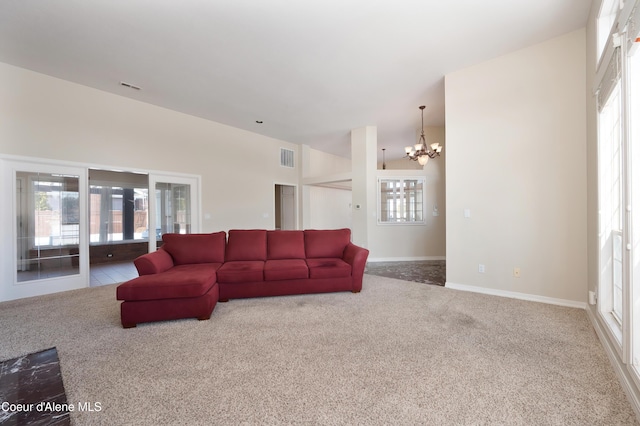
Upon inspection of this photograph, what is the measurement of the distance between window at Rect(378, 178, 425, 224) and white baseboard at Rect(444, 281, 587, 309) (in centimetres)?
271

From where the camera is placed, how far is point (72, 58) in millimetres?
3213

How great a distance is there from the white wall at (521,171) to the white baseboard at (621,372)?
95 cm

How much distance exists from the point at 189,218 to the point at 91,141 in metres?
2.03

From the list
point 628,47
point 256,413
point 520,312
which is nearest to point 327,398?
point 256,413

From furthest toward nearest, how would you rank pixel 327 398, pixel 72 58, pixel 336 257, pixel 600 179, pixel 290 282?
1. pixel 336 257
2. pixel 290 282
3. pixel 72 58
4. pixel 600 179
5. pixel 327 398

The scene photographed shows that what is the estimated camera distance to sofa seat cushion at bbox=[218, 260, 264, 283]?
3.21 meters

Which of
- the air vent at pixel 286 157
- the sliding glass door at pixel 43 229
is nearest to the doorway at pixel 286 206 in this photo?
the air vent at pixel 286 157

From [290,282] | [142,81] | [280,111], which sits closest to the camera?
[290,282]

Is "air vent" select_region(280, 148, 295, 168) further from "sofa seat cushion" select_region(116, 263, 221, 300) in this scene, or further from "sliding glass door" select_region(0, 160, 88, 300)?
"sofa seat cushion" select_region(116, 263, 221, 300)

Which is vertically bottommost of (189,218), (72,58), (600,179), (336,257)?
(336,257)

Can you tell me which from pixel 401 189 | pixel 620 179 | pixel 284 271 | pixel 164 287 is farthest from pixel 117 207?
pixel 620 179

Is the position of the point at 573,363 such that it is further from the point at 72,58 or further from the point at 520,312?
the point at 72,58

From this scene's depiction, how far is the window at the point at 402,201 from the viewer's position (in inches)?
246

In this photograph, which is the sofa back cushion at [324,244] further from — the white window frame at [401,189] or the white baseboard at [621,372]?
the white baseboard at [621,372]
